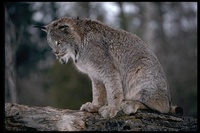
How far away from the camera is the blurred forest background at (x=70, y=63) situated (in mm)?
15367

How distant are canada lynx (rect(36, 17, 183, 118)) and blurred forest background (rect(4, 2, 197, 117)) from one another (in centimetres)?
713

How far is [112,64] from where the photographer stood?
6.91m

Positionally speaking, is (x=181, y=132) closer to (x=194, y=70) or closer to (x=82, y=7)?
(x=194, y=70)

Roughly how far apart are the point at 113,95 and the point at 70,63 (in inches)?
355

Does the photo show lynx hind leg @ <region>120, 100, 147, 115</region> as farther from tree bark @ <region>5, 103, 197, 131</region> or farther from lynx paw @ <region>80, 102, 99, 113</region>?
lynx paw @ <region>80, 102, 99, 113</region>

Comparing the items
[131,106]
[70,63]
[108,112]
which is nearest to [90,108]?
[108,112]

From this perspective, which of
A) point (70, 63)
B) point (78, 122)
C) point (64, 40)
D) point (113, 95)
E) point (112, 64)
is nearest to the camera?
point (78, 122)

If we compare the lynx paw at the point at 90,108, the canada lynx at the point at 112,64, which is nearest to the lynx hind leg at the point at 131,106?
the canada lynx at the point at 112,64

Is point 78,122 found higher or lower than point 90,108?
lower

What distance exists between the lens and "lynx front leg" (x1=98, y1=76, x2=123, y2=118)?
658cm

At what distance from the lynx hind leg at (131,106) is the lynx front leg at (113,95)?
115mm

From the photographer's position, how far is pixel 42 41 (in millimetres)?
18656

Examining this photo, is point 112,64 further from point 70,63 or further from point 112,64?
point 70,63

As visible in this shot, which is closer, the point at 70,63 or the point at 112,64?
the point at 112,64
